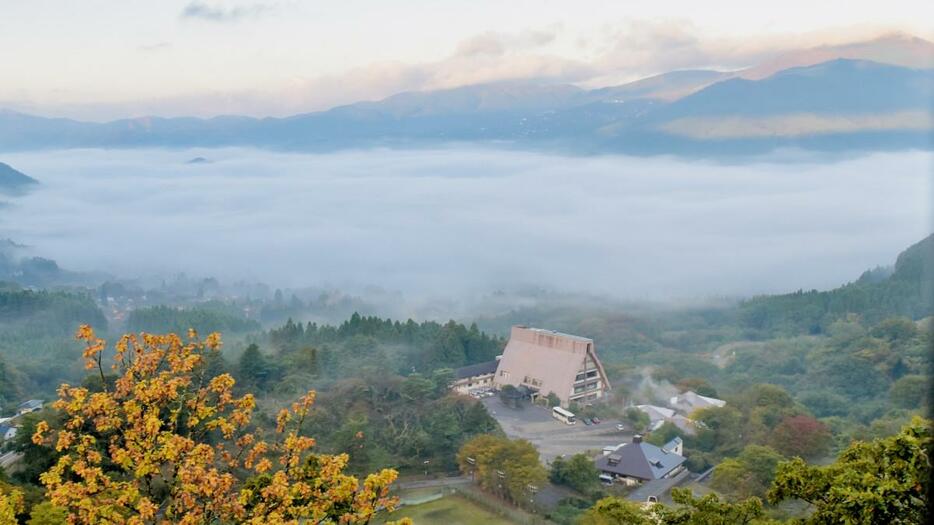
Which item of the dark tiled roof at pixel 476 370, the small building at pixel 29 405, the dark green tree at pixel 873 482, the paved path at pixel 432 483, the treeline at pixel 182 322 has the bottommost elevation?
the treeline at pixel 182 322

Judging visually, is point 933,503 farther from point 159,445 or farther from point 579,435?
point 579,435

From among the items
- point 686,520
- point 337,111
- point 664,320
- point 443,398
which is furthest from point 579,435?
point 337,111

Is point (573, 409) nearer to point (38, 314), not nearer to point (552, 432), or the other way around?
point (552, 432)

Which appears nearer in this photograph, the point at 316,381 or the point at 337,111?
the point at 316,381

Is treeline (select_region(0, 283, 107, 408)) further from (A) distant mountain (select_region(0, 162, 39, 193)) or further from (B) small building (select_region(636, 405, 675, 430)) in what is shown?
(A) distant mountain (select_region(0, 162, 39, 193))

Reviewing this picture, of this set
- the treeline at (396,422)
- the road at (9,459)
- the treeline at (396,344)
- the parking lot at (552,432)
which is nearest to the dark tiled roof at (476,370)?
the treeline at (396,344)

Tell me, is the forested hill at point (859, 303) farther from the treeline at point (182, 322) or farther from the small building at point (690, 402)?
the treeline at point (182, 322)

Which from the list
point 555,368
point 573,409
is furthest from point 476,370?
point 573,409
